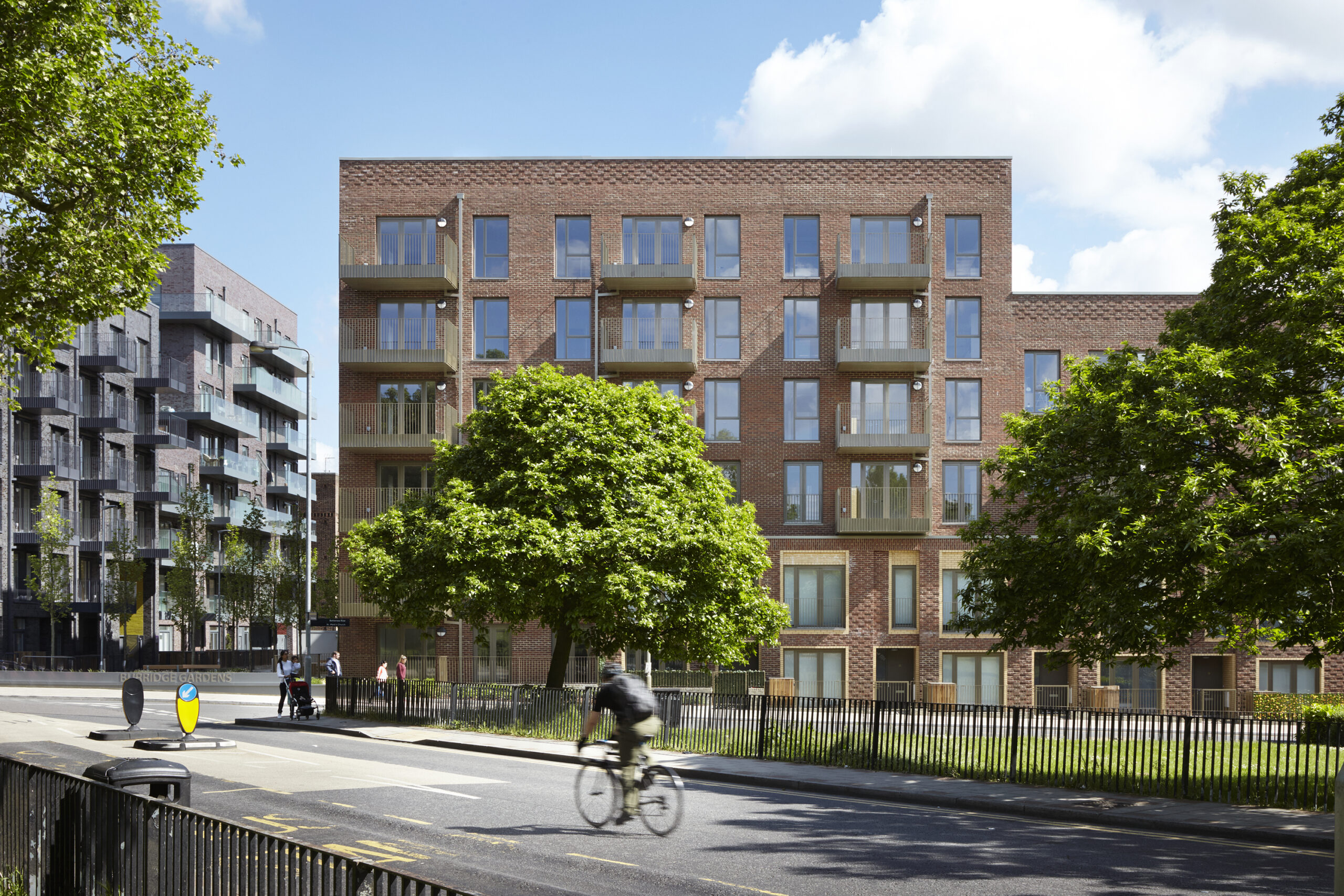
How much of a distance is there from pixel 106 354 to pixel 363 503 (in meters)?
29.3

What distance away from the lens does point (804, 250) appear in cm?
4444

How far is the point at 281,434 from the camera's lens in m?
90.9

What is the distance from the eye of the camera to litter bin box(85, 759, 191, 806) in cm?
850

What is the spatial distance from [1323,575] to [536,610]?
751 inches

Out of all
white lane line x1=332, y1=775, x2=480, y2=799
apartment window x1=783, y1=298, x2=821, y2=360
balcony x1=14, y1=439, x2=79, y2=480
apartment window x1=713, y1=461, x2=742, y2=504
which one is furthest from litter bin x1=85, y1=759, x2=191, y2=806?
balcony x1=14, y1=439, x2=79, y2=480

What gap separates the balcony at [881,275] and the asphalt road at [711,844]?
1085 inches

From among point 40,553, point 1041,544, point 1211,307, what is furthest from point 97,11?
point 40,553

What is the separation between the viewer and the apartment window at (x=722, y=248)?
44531mm

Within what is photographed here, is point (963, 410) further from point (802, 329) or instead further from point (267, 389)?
point (267, 389)

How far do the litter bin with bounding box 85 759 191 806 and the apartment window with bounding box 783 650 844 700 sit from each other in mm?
35706

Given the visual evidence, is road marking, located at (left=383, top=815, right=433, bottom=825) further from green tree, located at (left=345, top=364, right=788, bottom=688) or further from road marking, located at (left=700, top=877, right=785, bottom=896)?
green tree, located at (left=345, top=364, right=788, bottom=688)

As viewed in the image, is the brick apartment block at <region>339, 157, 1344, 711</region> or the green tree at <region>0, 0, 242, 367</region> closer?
the green tree at <region>0, 0, 242, 367</region>

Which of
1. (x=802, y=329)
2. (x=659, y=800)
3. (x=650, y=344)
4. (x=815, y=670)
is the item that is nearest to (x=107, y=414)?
(x=650, y=344)

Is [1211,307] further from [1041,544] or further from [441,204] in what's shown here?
[441,204]
